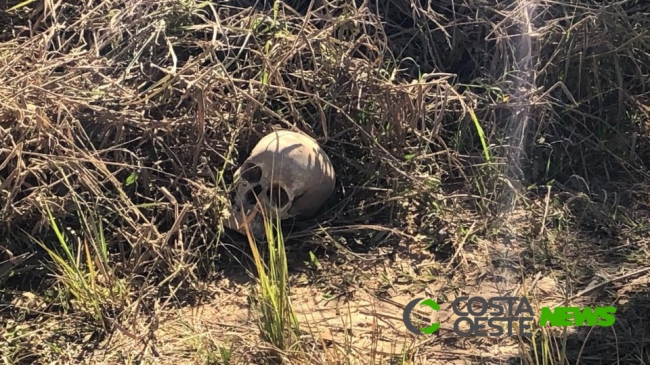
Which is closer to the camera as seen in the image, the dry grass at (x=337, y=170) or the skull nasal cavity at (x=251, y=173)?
the dry grass at (x=337, y=170)

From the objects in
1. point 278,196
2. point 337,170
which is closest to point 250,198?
point 278,196

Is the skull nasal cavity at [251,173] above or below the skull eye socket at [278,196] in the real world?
above

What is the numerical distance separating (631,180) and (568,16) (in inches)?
31.0

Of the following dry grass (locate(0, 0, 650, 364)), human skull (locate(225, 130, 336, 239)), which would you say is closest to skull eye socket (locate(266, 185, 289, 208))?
human skull (locate(225, 130, 336, 239))

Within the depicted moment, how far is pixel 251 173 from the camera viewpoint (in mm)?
2861

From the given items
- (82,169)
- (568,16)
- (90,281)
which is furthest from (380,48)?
(90,281)

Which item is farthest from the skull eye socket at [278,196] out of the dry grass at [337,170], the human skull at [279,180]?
the dry grass at [337,170]

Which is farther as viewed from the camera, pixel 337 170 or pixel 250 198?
pixel 337 170

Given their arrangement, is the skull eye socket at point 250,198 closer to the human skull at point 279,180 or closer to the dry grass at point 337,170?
the human skull at point 279,180

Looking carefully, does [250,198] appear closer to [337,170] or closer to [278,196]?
[278,196]

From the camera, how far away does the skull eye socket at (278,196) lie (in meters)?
2.79

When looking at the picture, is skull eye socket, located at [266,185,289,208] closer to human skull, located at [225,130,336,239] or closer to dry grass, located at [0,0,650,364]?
human skull, located at [225,130,336,239]

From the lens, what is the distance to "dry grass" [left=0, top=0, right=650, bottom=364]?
2.43 meters

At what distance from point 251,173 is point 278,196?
0.14 metres
